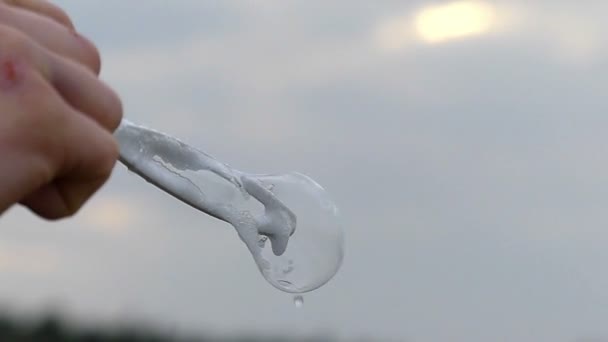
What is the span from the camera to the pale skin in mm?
885

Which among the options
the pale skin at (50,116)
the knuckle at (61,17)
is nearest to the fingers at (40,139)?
the pale skin at (50,116)

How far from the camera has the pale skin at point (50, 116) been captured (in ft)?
2.90

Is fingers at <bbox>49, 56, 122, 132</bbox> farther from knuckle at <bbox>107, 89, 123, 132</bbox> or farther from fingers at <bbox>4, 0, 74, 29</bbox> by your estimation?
fingers at <bbox>4, 0, 74, 29</bbox>

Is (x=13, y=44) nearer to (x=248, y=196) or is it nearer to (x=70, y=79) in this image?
(x=70, y=79)

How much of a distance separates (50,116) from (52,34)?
0.31ft

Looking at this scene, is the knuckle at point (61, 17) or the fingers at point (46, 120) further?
the knuckle at point (61, 17)

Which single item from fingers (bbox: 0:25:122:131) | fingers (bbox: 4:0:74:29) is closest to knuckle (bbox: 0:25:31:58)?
fingers (bbox: 0:25:122:131)

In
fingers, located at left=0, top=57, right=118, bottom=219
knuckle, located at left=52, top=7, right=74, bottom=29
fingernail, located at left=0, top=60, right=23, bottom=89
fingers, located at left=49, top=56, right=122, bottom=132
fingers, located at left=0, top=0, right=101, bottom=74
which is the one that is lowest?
fingers, located at left=0, top=57, right=118, bottom=219

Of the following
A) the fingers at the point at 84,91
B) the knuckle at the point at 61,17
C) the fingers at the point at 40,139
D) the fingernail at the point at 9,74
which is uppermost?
the knuckle at the point at 61,17

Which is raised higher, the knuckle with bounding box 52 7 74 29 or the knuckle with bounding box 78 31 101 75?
the knuckle with bounding box 52 7 74 29

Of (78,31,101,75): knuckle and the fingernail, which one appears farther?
(78,31,101,75): knuckle

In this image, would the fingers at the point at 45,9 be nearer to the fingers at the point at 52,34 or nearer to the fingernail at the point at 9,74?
the fingers at the point at 52,34

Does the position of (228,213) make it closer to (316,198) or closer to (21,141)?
(316,198)

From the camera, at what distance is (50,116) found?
0.89 m
